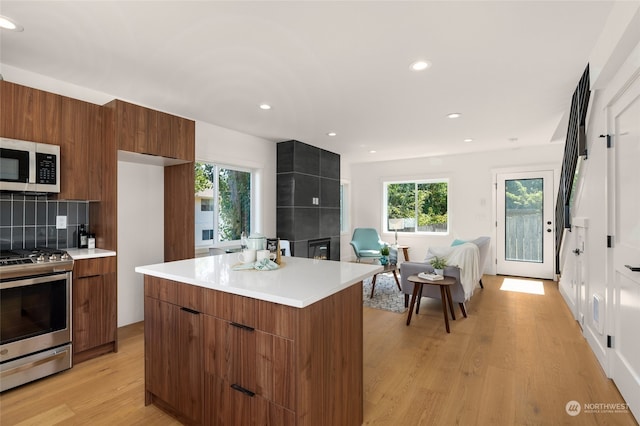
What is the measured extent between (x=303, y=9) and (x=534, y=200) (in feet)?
18.2

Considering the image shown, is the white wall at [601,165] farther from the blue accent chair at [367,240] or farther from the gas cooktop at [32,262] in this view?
the gas cooktop at [32,262]

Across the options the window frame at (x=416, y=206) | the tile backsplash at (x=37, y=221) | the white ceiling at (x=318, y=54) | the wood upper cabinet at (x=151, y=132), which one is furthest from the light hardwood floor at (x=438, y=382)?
the window frame at (x=416, y=206)

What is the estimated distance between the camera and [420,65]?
2.52 m

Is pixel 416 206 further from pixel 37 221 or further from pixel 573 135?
pixel 37 221

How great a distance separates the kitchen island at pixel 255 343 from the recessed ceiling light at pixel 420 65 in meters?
1.68

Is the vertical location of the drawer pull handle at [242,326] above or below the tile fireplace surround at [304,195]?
below

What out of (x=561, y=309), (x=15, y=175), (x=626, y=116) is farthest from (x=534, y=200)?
(x=15, y=175)

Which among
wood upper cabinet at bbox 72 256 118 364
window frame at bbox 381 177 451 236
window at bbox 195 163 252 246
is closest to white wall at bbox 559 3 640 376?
window frame at bbox 381 177 451 236

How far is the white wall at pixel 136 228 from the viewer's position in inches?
130

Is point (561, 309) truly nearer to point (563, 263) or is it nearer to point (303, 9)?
point (563, 263)

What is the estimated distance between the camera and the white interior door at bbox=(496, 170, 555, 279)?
18.1 feet

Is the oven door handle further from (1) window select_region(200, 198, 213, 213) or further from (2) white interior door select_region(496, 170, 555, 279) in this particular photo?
(2) white interior door select_region(496, 170, 555, 279)

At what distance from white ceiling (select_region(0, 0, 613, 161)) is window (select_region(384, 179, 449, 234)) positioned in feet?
9.50

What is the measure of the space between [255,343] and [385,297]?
324cm
